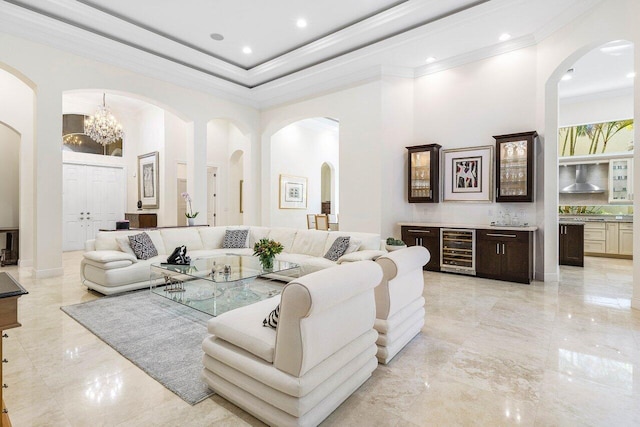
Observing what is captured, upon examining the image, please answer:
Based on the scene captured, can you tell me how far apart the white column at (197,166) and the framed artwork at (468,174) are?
16.6 ft

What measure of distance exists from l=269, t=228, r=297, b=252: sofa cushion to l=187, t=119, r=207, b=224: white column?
2126 mm

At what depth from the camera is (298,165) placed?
1007cm

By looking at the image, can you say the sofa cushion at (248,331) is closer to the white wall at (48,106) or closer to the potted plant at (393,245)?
the potted plant at (393,245)

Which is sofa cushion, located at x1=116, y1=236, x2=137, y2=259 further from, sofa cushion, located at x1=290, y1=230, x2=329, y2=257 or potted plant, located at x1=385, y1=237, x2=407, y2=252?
potted plant, located at x1=385, y1=237, x2=407, y2=252

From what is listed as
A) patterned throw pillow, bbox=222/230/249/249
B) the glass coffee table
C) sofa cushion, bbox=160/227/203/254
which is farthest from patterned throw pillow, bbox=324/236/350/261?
sofa cushion, bbox=160/227/203/254

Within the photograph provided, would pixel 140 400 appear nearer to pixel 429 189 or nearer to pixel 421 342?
pixel 421 342

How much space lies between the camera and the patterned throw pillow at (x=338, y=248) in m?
4.79

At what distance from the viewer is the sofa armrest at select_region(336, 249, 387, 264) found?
14.2ft

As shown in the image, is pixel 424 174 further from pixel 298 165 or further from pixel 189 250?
pixel 298 165

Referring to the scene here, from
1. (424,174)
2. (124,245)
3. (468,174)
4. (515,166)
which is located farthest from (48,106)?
(515,166)

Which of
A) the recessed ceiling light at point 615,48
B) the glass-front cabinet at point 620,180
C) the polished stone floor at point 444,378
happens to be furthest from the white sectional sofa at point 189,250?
the glass-front cabinet at point 620,180

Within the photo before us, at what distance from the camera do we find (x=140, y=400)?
2.04 metres

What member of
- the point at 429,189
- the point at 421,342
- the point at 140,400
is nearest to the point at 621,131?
the point at 429,189

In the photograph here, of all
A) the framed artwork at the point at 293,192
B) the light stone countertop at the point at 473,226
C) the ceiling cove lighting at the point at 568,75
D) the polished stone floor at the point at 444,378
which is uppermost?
the ceiling cove lighting at the point at 568,75
